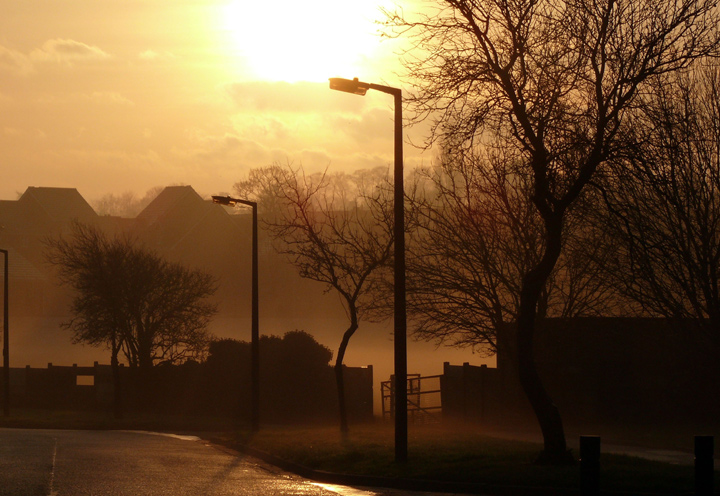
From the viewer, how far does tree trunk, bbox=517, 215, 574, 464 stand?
567 inches

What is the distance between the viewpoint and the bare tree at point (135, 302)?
3828cm

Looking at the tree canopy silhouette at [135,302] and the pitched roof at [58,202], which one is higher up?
the pitched roof at [58,202]

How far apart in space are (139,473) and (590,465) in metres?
7.86

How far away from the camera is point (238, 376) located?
118ft

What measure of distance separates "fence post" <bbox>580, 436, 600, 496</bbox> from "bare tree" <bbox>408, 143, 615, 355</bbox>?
49.0 ft

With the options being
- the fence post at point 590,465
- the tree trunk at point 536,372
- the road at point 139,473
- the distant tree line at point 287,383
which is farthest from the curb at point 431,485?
the distant tree line at point 287,383

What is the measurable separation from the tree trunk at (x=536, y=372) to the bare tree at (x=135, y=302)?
2563 centimetres

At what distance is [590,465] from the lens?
9.86m

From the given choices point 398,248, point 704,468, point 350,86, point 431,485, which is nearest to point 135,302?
point 398,248

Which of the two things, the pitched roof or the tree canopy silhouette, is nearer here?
the tree canopy silhouette

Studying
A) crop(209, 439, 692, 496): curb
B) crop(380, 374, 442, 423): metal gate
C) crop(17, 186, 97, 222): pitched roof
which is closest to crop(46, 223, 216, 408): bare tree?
crop(380, 374, 442, 423): metal gate

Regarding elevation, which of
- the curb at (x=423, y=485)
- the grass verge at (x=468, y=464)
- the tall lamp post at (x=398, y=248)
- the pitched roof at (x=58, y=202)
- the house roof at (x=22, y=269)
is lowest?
the curb at (x=423, y=485)

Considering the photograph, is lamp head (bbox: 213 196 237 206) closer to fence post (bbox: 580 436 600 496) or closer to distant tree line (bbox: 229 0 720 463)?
distant tree line (bbox: 229 0 720 463)

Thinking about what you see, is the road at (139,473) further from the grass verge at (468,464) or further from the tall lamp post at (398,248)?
the tall lamp post at (398,248)
